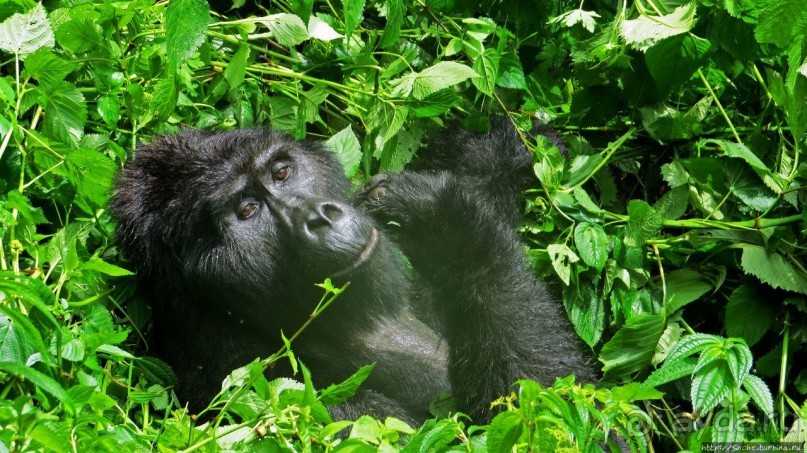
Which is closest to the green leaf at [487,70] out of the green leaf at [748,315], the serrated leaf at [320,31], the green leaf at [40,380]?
the serrated leaf at [320,31]

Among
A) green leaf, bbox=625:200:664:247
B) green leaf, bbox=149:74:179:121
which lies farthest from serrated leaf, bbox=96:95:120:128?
green leaf, bbox=625:200:664:247

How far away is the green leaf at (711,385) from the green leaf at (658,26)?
159cm

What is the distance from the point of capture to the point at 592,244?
3852 mm

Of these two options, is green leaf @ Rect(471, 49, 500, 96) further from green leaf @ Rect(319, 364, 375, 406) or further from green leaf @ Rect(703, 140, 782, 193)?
green leaf @ Rect(319, 364, 375, 406)

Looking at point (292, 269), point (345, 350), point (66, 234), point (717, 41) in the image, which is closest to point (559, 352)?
point (345, 350)

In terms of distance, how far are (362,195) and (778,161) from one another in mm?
1872

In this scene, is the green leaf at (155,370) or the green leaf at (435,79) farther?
the green leaf at (435,79)

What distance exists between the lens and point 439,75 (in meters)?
4.07

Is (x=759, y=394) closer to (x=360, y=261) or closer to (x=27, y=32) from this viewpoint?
(x=360, y=261)

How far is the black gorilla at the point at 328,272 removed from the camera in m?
3.80

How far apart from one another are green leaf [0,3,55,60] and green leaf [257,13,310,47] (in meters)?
0.90

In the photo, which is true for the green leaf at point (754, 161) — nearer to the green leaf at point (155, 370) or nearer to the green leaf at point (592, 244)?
the green leaf at point (592, 244)

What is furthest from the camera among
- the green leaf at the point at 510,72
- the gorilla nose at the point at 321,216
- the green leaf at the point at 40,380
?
the green leaf at the point at 510,72

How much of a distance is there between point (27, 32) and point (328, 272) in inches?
64.2
